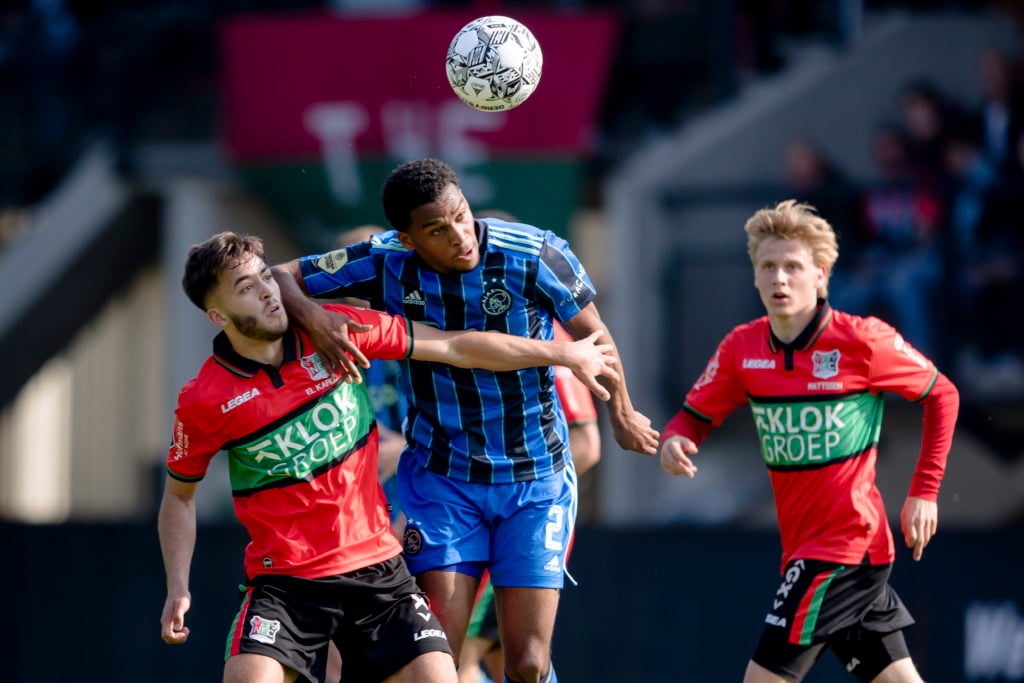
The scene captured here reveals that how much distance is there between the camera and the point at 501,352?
18.2ft

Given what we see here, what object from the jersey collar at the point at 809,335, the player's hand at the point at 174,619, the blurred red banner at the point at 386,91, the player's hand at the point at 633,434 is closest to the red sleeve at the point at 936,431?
the jersey collar at the point at 809,335

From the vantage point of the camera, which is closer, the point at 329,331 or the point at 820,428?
the point at 329,331

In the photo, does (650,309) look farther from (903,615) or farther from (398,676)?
(398,676)

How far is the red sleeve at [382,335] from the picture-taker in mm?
5516

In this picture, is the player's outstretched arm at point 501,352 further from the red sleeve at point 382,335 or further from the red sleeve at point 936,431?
the red sleeve at point 936,431

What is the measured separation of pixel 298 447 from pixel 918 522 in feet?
7.73

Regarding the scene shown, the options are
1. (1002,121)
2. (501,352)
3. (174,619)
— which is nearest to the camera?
(174,619)

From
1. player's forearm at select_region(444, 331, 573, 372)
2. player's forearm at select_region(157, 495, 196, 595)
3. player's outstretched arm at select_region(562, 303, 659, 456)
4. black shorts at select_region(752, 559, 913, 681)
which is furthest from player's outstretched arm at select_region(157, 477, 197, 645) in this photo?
black shorts at select_region(752, 559, 913, 681)

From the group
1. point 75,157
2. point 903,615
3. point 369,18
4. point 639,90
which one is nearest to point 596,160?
point 639,90

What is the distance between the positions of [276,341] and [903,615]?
2.64 meters

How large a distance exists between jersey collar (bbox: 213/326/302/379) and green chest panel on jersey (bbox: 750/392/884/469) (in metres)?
1.85

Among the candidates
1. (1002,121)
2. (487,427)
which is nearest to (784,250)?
(487,427)

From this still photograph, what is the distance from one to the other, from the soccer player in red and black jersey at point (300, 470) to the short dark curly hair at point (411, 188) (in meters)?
0.38

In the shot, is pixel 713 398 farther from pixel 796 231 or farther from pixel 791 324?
pixel 796 231
